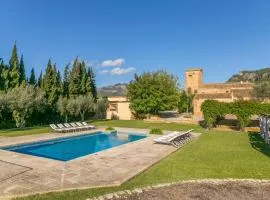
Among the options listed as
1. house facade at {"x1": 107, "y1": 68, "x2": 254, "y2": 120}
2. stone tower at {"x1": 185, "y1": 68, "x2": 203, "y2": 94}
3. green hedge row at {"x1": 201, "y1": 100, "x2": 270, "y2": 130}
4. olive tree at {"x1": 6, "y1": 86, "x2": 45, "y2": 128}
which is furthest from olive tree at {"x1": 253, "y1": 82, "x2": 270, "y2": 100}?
olive tree at {"x1": 6, "y1": 86, "x2": 45, "y2": 128}

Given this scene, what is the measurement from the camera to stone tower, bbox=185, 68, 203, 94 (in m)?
65.4

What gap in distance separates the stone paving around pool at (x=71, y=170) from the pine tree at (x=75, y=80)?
→ 2186 cm

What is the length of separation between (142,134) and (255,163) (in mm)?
12358

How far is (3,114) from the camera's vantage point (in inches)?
1085

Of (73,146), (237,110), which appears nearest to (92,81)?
(73,146)

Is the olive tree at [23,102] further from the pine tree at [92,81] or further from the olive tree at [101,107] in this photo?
the pine tree at [92,81]

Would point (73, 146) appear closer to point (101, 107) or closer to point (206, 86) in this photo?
point (101, 107)

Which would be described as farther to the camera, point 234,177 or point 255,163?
point 255,163

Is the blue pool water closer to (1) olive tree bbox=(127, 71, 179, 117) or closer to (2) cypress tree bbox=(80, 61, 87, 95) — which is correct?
(1) olive tree bbox=(127, 71, 179, 117)

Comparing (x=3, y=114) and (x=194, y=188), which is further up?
(x=3, y=114)

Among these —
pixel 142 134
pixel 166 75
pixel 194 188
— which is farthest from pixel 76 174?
pixel 166 75

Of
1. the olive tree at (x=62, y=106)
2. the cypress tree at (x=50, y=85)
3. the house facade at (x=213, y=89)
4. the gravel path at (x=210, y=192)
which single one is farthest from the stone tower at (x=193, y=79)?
the gravel path at (x=210, y=192)

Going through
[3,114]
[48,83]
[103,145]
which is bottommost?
[103,145]

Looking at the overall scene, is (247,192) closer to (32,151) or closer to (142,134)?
(32,151)
